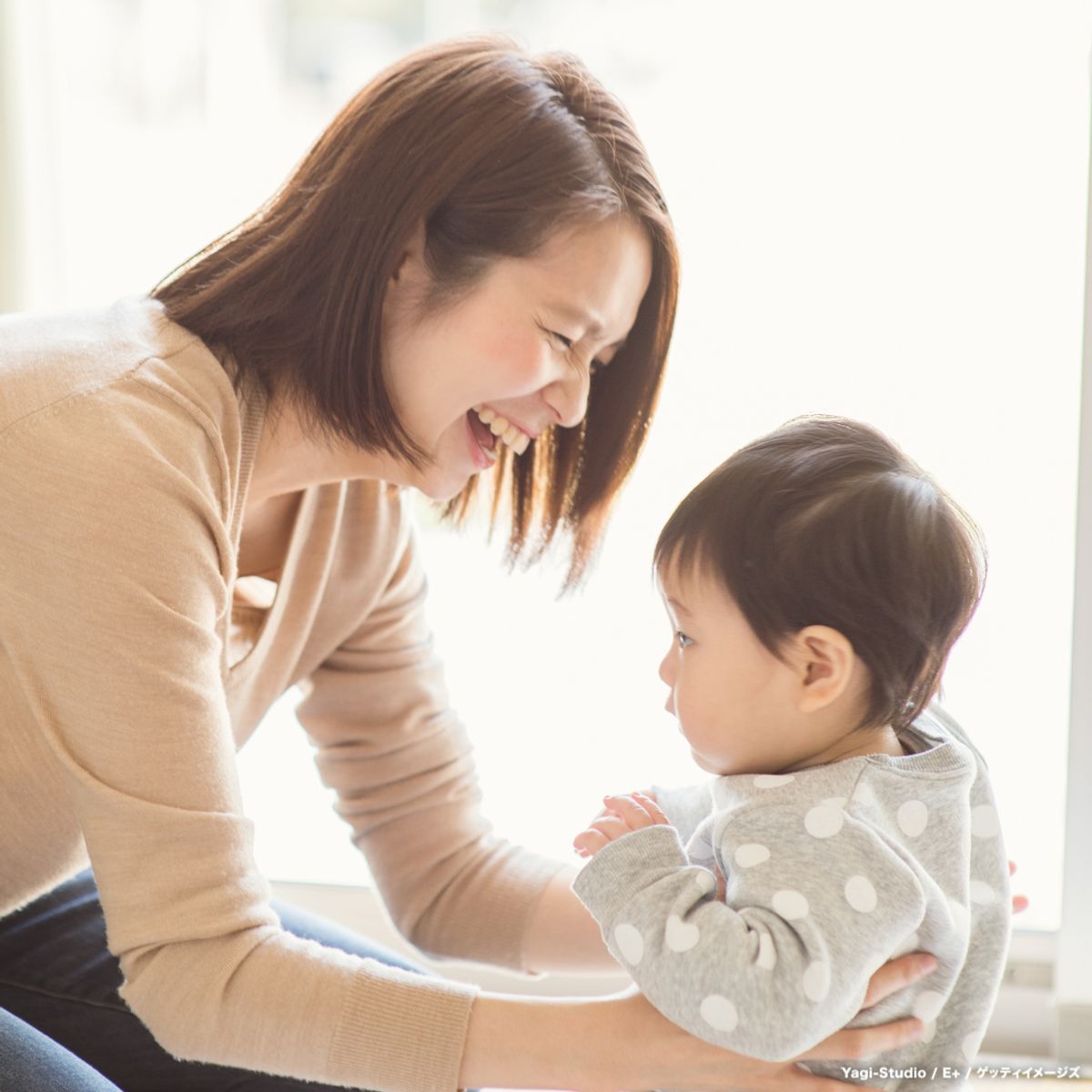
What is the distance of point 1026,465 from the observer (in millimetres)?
1720

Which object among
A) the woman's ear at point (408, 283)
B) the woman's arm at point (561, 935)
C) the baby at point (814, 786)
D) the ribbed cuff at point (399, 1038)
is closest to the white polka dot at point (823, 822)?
the baby at point (814, 786)

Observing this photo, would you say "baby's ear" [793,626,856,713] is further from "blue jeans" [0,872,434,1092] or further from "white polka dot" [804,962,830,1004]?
"blue jeans" [0,872,434,1092]

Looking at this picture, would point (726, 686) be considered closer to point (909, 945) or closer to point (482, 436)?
point (909, 945)

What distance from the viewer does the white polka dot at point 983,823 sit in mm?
1023

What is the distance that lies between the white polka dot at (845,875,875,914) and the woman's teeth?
58 cm

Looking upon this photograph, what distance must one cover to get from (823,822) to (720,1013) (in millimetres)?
151

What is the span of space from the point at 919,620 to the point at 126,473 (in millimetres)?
626

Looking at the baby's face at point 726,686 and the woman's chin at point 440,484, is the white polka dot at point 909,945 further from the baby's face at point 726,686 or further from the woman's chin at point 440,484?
the woman's chin at point 440,484

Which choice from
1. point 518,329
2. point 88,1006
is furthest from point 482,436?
point 88,1006

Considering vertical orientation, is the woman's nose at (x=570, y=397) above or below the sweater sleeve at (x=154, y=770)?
above

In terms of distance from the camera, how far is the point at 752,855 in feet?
2.99

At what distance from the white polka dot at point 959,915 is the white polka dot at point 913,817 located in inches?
2.3

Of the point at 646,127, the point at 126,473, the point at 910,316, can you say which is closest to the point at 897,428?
the point at 910,316

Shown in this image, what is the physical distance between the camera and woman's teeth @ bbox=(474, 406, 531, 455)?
1.26 metres
